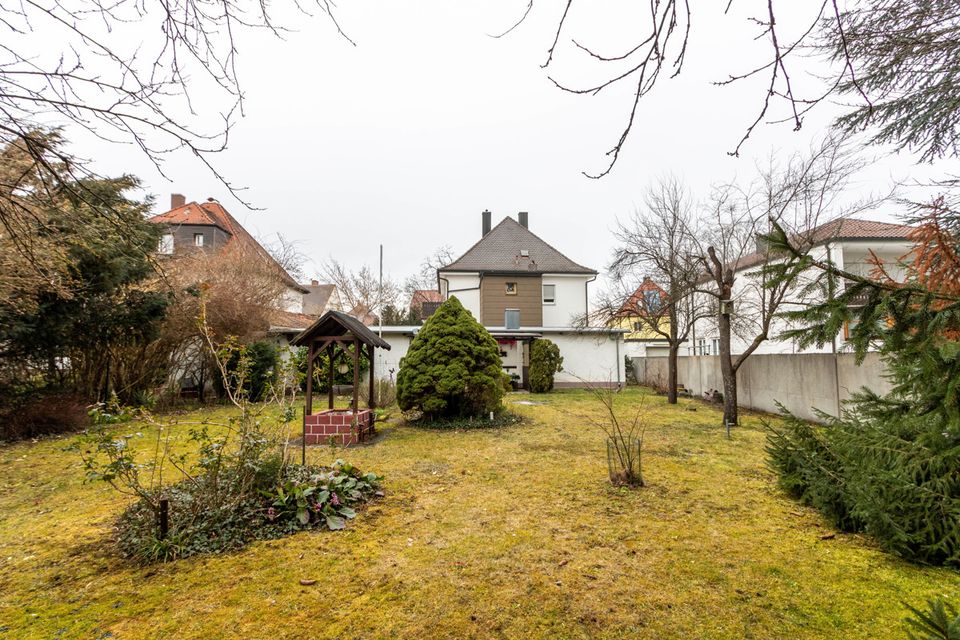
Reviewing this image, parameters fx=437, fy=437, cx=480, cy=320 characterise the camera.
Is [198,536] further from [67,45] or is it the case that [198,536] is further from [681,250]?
[681,250]

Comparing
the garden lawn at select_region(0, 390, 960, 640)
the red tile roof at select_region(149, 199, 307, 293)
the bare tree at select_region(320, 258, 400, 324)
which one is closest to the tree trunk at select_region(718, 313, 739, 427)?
the garden lawn at select_region(0, 390, 960, 640)

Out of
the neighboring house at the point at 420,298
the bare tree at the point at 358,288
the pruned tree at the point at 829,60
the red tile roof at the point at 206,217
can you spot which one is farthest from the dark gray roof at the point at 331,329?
the neighboring house at the point at 420,298

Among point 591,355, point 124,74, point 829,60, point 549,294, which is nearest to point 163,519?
point 124,74

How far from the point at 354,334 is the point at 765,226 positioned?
9.84 m

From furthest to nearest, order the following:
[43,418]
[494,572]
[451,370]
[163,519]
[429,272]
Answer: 1. [429,272]
2. [451,370]
3. [43,418]
4. [163,519]
5. [494,572]

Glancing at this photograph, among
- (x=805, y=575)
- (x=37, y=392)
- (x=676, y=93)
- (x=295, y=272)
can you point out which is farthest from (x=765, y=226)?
(x=295, y=272)

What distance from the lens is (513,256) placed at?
24.0 m

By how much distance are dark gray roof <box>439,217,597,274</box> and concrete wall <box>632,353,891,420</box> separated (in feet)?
33.9

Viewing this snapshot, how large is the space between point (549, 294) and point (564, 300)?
34.6 inches

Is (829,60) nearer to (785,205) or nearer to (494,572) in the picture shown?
(785,205)

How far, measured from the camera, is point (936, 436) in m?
2.38

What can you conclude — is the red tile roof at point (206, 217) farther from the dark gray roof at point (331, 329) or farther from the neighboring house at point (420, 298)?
the dark gray roof at point (331, 329)

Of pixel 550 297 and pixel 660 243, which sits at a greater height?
pixel 660 243

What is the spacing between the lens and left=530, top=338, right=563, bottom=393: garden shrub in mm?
17578
